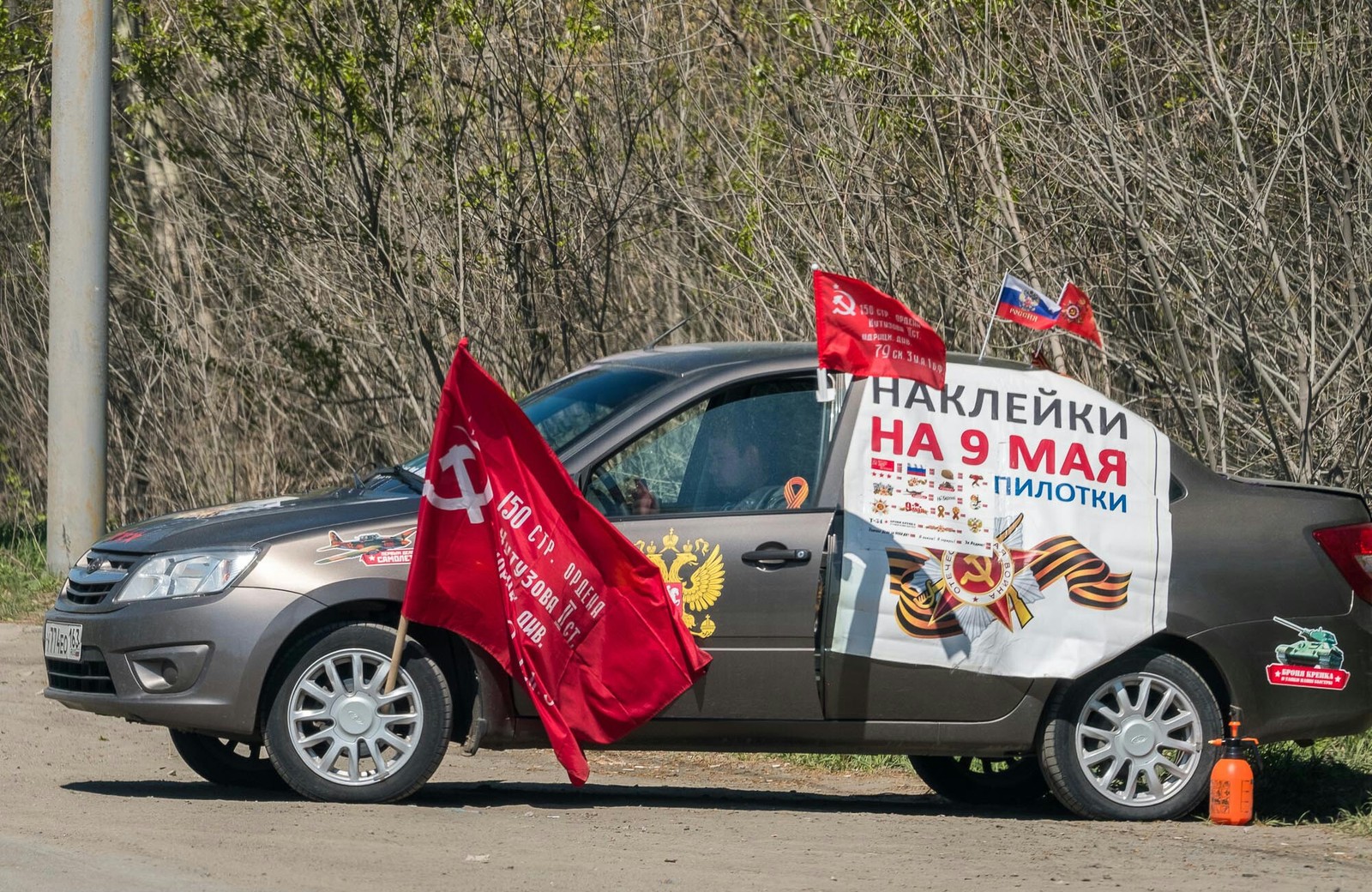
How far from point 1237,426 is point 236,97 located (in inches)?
354

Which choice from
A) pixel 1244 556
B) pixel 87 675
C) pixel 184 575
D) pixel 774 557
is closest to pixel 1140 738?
pixel 1244 556

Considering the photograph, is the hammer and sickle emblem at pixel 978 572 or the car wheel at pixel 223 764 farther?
the car wheel at pixel 223 764

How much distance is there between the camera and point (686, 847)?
6184 millimetres

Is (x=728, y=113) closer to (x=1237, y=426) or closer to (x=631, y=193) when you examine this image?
(x=631, y=193)

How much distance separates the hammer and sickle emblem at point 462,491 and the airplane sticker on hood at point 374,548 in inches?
5.6

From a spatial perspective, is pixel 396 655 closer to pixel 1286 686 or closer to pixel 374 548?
pixel 374 548

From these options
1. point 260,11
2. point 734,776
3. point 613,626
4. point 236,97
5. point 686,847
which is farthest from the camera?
point 236,97

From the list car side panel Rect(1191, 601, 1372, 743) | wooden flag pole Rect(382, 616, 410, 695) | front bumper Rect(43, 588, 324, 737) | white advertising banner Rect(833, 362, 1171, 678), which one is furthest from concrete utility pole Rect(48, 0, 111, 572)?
car side panel Rect(1191, 601, 1372, 743)

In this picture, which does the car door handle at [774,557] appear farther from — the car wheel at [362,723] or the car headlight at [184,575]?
the car headlight at [184,575]

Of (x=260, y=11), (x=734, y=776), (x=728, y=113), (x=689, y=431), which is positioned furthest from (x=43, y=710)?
(x=728, y=113)

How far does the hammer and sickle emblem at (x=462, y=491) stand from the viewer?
6.67 m

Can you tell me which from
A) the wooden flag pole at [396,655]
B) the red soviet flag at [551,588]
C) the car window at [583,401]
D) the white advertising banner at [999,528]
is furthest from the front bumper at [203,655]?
the white advertising banner at [999,528]

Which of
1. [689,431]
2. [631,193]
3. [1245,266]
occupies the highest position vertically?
[631,193]

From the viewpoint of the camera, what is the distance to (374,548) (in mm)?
6645
